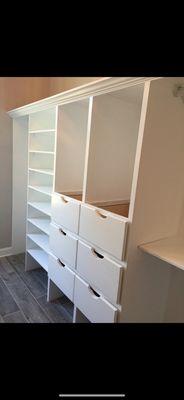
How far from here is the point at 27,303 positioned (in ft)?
6.75

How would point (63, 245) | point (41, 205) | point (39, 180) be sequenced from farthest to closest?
point (39, 180) → point (41, 205) → point (63, 245)

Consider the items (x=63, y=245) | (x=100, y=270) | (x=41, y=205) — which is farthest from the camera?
(x=41, y=205)

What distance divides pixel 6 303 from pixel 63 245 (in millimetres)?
823

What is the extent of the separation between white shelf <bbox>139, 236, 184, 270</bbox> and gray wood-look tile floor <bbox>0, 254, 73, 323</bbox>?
41.2 inches

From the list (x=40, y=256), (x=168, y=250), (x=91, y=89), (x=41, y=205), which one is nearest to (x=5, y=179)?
(x=41, y=205)

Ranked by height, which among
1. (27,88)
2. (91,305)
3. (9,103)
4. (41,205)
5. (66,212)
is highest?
(27,88)

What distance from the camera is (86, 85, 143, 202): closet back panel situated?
1.49m

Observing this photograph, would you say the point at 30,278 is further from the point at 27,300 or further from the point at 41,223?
the point at 41,223

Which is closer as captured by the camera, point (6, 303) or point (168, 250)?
point (168, 250)

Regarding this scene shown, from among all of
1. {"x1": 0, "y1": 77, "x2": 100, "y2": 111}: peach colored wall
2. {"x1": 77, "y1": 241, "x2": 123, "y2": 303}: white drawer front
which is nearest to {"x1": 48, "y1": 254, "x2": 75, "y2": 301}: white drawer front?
{"x1": 77, "y1": 241, "x2": 123, "y2": 303}: white drawer front

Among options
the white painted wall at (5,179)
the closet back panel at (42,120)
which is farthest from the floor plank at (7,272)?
the closet back panel at (42,120)
